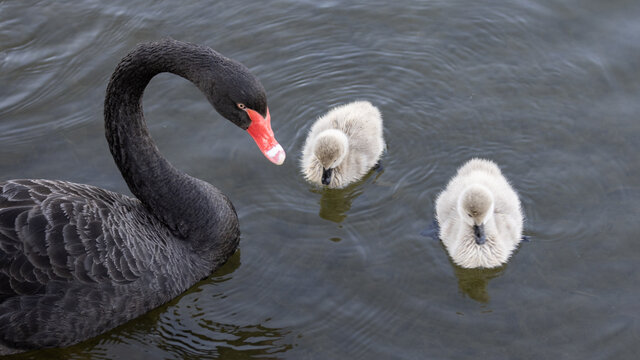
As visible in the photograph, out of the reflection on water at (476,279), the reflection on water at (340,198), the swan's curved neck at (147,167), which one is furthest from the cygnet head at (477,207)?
the swan's curved neck at (147,167)

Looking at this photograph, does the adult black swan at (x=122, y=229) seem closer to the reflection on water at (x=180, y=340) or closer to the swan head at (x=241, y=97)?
the swan head at (x=241, y=97)

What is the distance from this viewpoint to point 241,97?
13.9ft

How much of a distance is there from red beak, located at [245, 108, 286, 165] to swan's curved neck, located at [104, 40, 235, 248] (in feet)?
1.98

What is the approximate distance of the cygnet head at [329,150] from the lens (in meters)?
5.26

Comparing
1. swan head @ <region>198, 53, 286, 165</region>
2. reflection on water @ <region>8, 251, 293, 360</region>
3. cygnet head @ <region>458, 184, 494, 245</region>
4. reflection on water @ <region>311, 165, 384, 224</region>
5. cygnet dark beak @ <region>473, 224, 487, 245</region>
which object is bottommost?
reflection on water @ <region>8, 251, 293, 360</region>

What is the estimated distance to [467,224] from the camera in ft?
16.1

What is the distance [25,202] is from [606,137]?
3924 mm

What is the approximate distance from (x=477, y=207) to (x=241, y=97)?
5.31ft

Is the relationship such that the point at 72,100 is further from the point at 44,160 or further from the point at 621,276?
the point at 621,276

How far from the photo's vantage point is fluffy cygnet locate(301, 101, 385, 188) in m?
5.33

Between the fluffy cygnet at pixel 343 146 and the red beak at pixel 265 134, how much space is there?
0.85 metres

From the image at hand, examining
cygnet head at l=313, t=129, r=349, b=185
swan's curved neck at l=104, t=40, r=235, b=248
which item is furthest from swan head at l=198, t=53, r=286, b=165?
cygnet head at l=313, t=129, r=349, b=185

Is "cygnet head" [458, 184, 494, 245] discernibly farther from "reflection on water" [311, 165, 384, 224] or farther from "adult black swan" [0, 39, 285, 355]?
"adult black swan" [0, 39, 285, 355]

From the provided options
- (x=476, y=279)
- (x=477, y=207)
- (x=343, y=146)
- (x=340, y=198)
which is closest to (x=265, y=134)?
(x=343, y=146)
